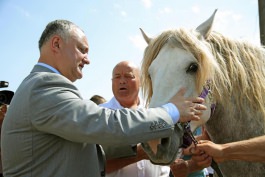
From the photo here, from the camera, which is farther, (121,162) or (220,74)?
(121,162)

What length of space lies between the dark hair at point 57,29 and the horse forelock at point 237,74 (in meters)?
1.22

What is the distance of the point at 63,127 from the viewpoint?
1684mm

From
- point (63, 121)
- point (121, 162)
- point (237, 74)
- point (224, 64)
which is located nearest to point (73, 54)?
point (63, 121)

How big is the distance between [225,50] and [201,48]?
36 cm

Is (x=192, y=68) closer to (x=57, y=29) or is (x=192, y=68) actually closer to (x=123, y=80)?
(x=57, y=29)

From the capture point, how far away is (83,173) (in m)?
1.82

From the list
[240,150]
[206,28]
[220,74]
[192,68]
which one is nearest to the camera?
[240,150]

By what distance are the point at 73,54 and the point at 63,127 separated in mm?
588

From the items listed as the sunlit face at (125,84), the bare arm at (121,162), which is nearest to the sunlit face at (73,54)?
the bare arm at (121,162)

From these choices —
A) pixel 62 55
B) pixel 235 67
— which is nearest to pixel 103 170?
pixel 62 55

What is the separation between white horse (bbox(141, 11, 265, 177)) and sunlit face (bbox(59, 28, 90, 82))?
0.58m

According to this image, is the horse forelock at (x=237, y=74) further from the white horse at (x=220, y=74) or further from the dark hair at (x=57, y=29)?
the dark hair at (x=57, y=29)

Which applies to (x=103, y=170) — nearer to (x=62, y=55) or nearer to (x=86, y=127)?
(x=86, y=127)

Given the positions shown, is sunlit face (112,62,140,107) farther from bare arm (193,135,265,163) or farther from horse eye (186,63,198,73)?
bare arm (193,135,265,163)
